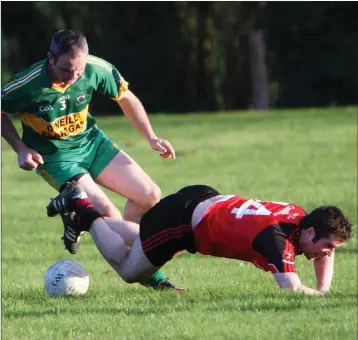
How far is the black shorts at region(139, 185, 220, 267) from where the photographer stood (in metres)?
7.43

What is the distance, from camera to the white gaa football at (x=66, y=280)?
7.71 metres

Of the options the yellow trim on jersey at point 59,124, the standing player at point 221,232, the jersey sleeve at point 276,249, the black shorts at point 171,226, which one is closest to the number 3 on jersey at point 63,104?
the yellow trim on jersey at point 59,124

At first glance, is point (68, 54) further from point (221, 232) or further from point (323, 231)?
point (323, 231)

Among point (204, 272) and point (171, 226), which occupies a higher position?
point (171, 226)

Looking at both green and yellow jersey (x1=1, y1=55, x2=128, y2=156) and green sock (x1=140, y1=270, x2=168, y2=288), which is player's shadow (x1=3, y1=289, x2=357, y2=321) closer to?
green sock (x1=140, y1=270, x2=168, y2=288)

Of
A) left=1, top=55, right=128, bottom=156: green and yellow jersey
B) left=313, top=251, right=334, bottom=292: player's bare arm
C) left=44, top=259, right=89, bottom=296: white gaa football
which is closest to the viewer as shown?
left=313, top=251, right=334, bottom=292: player's bare arm

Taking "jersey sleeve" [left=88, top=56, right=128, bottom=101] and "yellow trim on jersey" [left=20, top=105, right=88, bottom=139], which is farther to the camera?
"jersey sleeve" [left=88, top=56, right=128, bottom=101]

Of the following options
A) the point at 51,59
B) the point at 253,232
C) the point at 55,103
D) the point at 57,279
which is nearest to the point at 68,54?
the point at 51,59

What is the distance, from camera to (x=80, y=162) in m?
8.66

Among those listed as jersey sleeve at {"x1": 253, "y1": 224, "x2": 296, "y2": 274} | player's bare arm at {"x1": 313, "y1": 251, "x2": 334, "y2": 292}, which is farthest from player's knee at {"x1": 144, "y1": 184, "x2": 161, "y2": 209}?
jersey sleeve at {"x1": 253, "y1": 224, "x2": 296, "y2": 274}

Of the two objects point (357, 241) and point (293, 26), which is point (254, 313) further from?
point (293, 26)

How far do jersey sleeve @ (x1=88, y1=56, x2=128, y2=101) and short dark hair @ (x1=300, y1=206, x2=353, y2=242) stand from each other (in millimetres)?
2456

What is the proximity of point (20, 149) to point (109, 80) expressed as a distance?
1.04 m

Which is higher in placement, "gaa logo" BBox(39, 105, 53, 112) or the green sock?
"gaa logo" BBox(39, 105, 53, 112)
